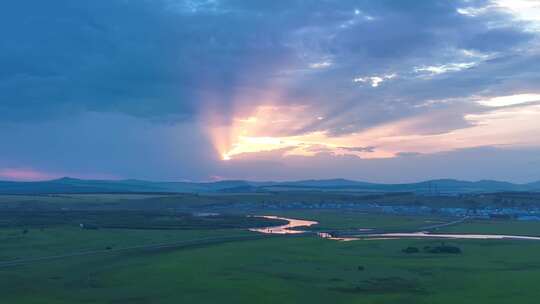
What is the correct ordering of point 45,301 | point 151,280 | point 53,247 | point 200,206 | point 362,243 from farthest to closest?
point 200,206, point 362,243, point 53,247, point 151,280, point 45,301

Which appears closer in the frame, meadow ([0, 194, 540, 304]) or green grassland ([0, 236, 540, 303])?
green grassland ([0, 236, 540, 303])

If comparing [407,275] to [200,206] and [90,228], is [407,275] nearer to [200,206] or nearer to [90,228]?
[90,228]

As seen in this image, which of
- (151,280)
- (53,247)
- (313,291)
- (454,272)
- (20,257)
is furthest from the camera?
(53,247)

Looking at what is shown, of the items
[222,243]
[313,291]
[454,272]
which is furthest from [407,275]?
[222,243]

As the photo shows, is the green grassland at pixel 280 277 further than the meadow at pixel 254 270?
No

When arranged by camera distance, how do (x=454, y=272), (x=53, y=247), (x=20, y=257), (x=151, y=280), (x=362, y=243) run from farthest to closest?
(x=362, y=243), (x=53, y=247), (x=20, y=257), (x=454, y=272), (x=151, y=280)

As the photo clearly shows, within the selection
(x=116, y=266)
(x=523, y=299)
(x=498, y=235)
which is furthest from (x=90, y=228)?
(x=523, y=299)

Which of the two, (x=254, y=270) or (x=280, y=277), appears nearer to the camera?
(x=280, y=277)

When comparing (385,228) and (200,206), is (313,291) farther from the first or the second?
(200,206)

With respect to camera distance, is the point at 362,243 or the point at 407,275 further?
the point at 362,243
